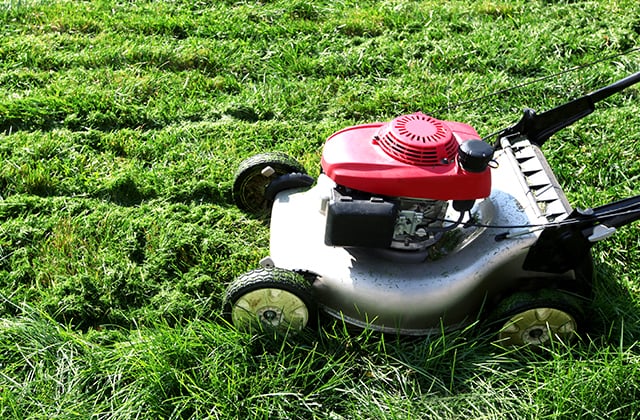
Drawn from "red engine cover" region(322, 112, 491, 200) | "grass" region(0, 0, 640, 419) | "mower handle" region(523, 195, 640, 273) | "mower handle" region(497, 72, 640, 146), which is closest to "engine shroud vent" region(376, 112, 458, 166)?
"red engine cover" region(322, 112, 491, 200)

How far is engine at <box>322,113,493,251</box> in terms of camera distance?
264cm

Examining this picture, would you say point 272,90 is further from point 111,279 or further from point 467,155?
point 467,155

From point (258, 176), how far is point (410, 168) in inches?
42.2

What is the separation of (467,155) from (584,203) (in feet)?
4.41

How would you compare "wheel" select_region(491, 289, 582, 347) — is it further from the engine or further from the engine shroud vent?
the engine shroud vent

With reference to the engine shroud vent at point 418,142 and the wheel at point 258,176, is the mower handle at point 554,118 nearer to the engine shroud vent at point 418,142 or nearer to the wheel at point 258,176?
the engine shroud vent at point 418,142

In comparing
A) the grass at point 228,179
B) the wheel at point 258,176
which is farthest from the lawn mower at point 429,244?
the wheel at point 258,176

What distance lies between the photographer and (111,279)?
321 centimetres

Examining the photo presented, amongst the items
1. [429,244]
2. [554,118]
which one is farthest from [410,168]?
[554,118]

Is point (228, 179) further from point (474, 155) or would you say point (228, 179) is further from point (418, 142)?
point (474, 155)

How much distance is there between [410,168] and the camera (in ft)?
8.71

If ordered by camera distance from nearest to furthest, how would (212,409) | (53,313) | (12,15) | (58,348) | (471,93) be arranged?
(212,409)
(58,348)
(53,313)
(471,93)
(12,15)

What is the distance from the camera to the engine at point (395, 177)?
264cm

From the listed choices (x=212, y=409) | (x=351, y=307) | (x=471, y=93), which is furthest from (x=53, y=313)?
(x=471, y=93)
